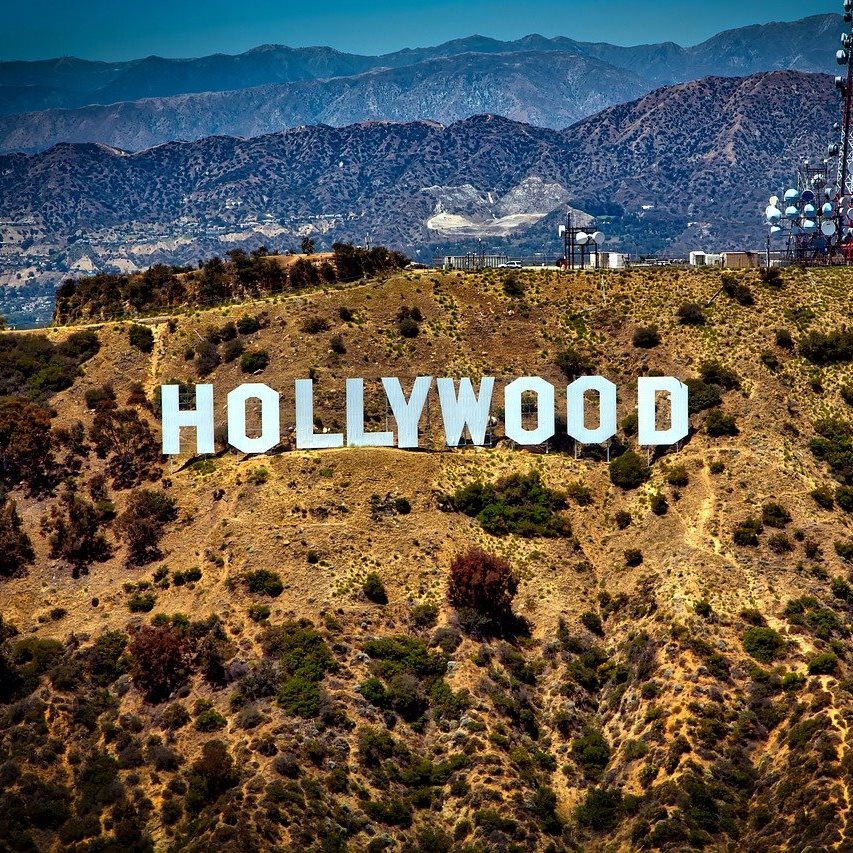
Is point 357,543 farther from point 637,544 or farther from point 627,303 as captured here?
point 627,303

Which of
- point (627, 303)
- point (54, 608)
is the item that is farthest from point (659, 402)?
point (54, 608)

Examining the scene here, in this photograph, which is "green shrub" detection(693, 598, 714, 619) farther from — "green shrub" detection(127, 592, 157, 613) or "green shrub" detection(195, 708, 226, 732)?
"green shrub" detection(127, 592, 157, 613)

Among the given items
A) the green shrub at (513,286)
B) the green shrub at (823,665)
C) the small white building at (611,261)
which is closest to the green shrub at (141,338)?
the green shrub at (513,286)

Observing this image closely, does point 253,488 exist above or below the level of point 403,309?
below

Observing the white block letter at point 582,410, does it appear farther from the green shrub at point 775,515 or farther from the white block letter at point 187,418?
the white block letter at point 187,418

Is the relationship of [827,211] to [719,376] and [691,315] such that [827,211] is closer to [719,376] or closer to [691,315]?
[691,315]

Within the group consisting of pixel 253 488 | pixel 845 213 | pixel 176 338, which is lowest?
pixel 253 488

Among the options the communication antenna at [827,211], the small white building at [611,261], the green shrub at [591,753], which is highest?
the communication antenna at [827,211]
